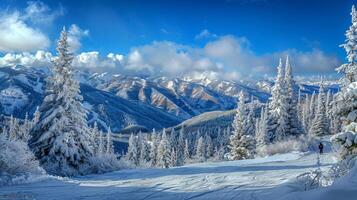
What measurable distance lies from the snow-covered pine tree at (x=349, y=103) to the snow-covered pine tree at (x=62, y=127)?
14.6 m

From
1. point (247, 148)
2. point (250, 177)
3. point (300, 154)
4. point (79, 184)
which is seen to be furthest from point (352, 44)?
point (247, 148)

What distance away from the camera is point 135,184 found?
1560 centimetres

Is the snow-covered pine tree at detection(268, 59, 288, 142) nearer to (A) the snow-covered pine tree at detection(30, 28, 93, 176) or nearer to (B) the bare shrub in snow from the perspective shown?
(A) the snow-covered pine tree at detection(30, 28, 93, 176)

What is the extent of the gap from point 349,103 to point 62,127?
17.6m

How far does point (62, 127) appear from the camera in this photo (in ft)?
86.1

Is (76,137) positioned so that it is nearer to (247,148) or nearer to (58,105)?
(58,105)

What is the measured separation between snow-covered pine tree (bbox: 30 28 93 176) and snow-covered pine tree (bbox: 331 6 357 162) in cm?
1459

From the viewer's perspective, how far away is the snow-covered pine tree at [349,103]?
12781mm

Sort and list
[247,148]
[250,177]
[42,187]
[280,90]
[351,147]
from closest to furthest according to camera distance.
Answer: [351,147]
[42,187]
[250,177]
[247,148]
[280,90]

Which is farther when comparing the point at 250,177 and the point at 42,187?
the point at 250,177

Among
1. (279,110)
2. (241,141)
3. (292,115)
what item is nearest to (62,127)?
(241,141)

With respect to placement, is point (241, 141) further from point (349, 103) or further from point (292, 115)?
point (349, 103)

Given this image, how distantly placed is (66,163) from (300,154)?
57.3 feet

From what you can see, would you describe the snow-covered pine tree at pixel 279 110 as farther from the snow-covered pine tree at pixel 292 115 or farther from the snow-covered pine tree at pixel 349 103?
the snow-covered pine tree at pixel 349 103
